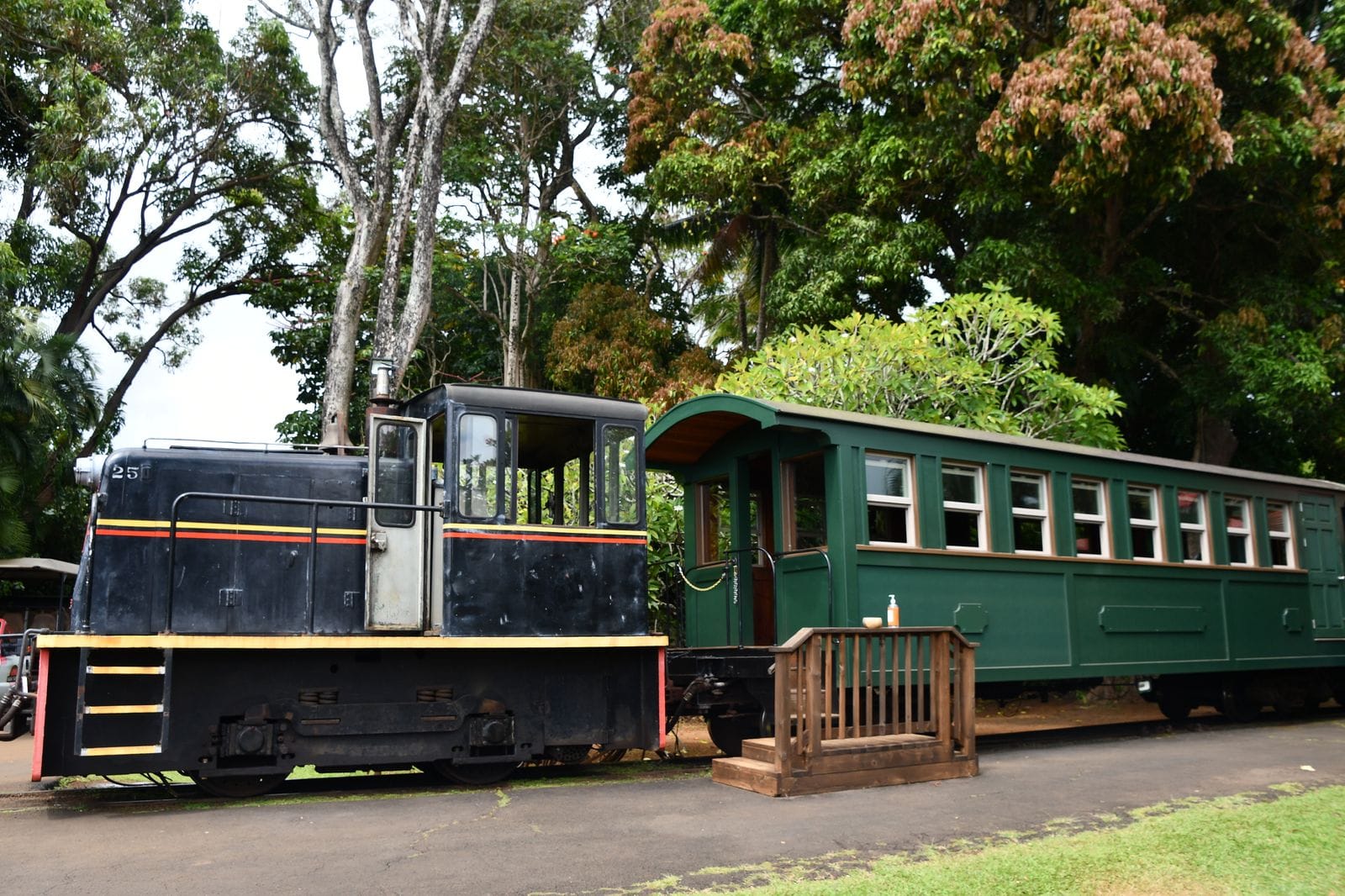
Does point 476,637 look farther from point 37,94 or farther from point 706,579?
point 37,94

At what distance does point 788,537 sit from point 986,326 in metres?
5.68

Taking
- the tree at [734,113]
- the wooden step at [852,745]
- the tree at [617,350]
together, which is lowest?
the wooden step at [852,745]

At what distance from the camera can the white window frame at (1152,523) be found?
11000 mm

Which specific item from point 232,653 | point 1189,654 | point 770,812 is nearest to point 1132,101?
point 1189,654

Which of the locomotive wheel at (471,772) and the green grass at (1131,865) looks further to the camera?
the locomotive wheel at (471,772)

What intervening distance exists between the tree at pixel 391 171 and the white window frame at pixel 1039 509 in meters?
→ 10.9

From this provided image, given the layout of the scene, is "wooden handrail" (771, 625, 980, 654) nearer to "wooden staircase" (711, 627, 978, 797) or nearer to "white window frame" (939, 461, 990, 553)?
"wooden staircase" (711, 627, 978, 797)

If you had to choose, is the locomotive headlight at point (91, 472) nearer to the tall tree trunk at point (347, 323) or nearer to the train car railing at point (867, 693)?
the train car railing at point (867, 693)

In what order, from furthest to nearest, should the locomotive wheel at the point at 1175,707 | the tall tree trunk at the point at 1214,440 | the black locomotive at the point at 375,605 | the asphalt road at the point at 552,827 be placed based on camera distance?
the tall tree trunk at the point at 1214,440, the locomotive wheel at the point at 1175,707, the black locomotive at the point at 375,605, the asphalt road at the point at 552,827

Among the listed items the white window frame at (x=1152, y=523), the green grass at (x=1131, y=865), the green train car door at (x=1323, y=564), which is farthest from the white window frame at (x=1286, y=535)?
the green grass at (x=1131, y=865)

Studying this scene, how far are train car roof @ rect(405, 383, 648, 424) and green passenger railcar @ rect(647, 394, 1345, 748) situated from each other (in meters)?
1.47

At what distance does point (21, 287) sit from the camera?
21.1 metres

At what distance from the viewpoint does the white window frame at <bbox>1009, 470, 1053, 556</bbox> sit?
33.0 ft

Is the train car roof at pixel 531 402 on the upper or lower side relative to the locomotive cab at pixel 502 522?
upper
